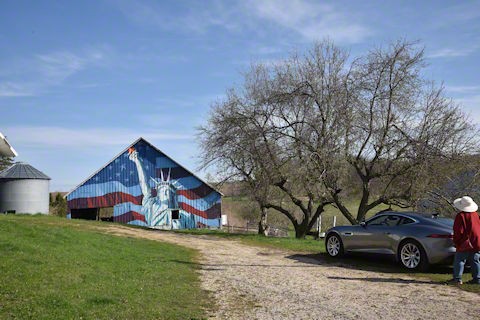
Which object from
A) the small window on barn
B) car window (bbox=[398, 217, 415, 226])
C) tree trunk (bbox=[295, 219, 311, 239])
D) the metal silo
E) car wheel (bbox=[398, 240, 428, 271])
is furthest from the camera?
the small window on barn

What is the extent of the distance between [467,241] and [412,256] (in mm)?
1975

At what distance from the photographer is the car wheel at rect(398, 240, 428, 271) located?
10250 mm

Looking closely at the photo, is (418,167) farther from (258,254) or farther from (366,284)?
(366,284)

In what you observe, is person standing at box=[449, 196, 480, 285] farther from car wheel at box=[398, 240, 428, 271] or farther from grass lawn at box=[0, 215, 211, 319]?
grass lawn at box=[0, 215, 211, 319]

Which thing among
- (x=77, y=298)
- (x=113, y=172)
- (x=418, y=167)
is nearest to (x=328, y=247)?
(x=418, y=167)

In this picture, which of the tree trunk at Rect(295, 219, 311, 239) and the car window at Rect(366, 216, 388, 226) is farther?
the tree trunk at Rect(295, 219, 311, 239)

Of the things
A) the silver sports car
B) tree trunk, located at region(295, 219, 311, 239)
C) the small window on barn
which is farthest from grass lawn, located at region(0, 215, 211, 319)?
the small window on barn

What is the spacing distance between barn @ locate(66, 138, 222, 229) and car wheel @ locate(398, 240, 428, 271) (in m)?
24.9

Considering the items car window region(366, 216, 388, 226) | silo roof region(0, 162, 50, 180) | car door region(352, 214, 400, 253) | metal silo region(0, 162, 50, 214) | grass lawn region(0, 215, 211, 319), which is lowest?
grass lawn region(0, 215, 211, 319)

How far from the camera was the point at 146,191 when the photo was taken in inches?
1375

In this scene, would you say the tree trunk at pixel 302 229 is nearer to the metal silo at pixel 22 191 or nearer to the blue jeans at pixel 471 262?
the blue jeans at pixel 471 262

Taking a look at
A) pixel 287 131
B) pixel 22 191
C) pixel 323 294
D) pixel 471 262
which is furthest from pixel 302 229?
pixel 22 191

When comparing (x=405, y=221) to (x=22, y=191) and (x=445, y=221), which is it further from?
(x=22, y=191)

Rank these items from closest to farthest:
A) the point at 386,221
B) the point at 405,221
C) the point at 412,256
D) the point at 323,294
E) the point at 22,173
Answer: the point at 323,294, the point at 412,256, the point at 405,221, the point at 386,221, the point at 22,173
